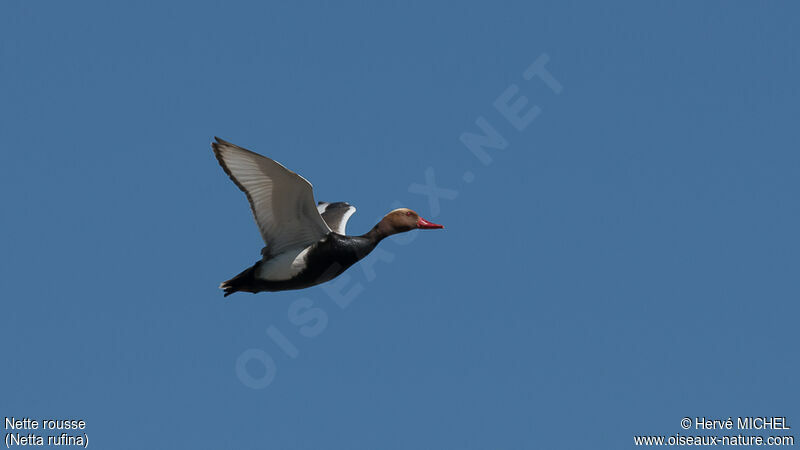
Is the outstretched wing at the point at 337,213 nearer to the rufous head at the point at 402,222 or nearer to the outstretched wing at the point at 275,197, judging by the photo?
the rufous head at the point at 402,222

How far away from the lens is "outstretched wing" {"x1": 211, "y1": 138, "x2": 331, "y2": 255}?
1077cm

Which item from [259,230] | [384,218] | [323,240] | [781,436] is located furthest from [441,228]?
[781,436]

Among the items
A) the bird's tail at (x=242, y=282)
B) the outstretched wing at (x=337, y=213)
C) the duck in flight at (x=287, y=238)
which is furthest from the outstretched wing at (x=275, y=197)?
the outstretched wing at (x=337, y=213)

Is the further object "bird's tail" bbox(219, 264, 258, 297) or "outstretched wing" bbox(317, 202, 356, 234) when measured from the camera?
"outstretched wing" bbox(317, 202, 356, 234)

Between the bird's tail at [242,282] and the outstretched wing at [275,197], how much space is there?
1.30 ft

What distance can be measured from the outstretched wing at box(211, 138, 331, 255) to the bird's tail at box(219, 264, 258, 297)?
0.40 m

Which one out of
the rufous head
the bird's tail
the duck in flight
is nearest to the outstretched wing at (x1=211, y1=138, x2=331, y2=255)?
the duck in flight

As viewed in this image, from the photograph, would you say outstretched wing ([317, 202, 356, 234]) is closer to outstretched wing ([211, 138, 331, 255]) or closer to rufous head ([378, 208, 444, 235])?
rufous head ([378, 208, 444, 235])

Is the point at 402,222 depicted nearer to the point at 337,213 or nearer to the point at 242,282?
the point at 337,213

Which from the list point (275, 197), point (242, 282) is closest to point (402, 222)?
point (275, 197)

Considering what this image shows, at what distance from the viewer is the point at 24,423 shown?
11609mm

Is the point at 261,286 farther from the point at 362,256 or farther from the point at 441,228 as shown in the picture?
the point at 441,228

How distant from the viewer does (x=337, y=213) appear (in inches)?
540

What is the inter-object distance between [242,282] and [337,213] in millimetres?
2549
